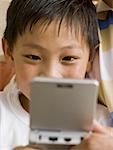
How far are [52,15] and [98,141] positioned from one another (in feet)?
0.91

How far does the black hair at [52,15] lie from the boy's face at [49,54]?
2cm

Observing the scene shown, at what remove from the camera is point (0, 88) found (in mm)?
911

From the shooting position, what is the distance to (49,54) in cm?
65

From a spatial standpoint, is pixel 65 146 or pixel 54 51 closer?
pixel 65 146

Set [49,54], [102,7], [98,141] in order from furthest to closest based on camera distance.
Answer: [102,7]
[49,54]
[98,141]

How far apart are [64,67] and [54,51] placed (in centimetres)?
4

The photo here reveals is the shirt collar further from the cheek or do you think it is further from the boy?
the cheek

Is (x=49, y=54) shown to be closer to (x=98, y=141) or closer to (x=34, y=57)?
(x=34, y=57)

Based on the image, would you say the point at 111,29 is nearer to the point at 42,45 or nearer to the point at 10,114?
the point at 42,45

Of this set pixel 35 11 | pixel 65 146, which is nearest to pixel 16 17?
pixel 35 11

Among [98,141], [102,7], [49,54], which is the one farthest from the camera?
[102,7]

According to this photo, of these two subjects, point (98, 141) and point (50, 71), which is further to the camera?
point (50, 71)

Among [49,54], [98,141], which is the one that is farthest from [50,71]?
[98,141]

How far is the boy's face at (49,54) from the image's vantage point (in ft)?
2.14
